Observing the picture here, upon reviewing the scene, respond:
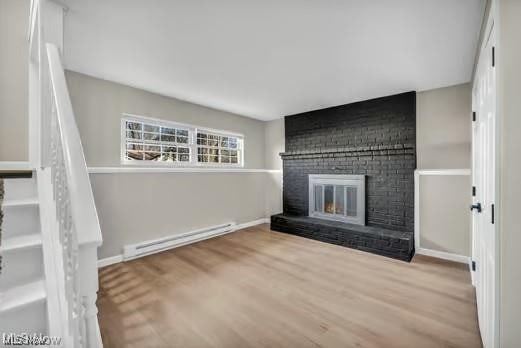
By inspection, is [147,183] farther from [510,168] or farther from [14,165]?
[510,168]

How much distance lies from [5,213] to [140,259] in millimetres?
1867

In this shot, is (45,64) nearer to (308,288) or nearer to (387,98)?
(308,288)

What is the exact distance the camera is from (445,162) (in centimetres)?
298

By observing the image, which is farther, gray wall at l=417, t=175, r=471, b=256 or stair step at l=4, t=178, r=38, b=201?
gray wall at l=417, t=175, r=471, b=256

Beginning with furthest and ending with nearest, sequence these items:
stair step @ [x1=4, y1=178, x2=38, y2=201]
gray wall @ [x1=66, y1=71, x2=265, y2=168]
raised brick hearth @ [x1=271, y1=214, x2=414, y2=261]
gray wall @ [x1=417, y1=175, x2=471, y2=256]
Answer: raised brick hearth @ [x1=271, y1=214, x2=414, y2=261] → gray wall @ [x1=417, y1=175, x2=471, y2=256] → gray wall @ [x1=66, y1=71, x2=265, y2=168] → stair step @ [x1=4, y1=178, x2=38, y2=201]

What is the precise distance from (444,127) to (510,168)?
2.49m

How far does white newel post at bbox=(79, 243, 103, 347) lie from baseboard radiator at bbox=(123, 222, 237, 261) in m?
2.36

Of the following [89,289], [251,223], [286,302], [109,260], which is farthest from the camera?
[251,223]

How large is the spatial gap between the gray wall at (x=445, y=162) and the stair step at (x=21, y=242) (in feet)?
12.9

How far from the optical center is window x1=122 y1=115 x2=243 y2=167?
3.09 meters

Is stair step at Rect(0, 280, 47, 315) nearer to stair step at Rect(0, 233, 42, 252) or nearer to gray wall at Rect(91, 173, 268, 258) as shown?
stair step at Rect(0, 233, 42, 252)

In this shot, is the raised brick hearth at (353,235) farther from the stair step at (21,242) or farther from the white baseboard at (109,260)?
the stair step at (21,242)

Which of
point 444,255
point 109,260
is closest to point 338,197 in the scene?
point 444,255

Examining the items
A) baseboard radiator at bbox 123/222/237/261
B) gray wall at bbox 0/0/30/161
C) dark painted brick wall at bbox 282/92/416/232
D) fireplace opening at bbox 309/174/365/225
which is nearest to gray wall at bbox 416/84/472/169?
dark painted brick wall at bbox 282/92/416/232
